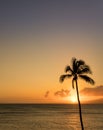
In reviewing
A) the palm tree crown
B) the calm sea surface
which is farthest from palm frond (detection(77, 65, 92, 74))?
the calm sea surface

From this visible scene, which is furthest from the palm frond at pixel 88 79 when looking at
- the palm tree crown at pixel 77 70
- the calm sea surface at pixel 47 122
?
the calm sea surface at pixel 47 122

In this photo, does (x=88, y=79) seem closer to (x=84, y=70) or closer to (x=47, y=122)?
(x=84, y=70)

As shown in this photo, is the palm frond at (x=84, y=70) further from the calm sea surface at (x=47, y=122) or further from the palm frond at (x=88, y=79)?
the calm sea surface at (x=47, y=122)

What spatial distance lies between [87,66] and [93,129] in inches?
1066

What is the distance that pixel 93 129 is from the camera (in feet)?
199

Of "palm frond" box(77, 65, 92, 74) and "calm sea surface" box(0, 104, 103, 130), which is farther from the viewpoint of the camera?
"calm sea surface" box(0, 104, 103, 130)

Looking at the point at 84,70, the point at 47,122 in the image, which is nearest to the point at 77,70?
the point at 84,70

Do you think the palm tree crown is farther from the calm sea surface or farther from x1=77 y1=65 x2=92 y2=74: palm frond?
the calm sea surface

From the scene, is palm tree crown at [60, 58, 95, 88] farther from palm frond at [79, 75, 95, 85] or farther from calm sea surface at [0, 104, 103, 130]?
calm sea surface at [0, 104, 103, 130]

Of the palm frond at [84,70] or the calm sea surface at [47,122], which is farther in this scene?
the calm sea surface at [47,122]

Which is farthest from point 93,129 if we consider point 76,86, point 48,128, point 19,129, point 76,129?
point 76,86

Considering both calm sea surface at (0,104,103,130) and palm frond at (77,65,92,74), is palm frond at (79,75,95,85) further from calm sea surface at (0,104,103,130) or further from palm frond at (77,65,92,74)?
calm sea surface at (0,104,103,130)

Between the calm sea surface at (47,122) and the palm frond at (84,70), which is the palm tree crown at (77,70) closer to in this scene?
the palm frond at (84,70)

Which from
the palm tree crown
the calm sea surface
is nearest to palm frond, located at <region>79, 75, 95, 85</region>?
the palm tree crown
